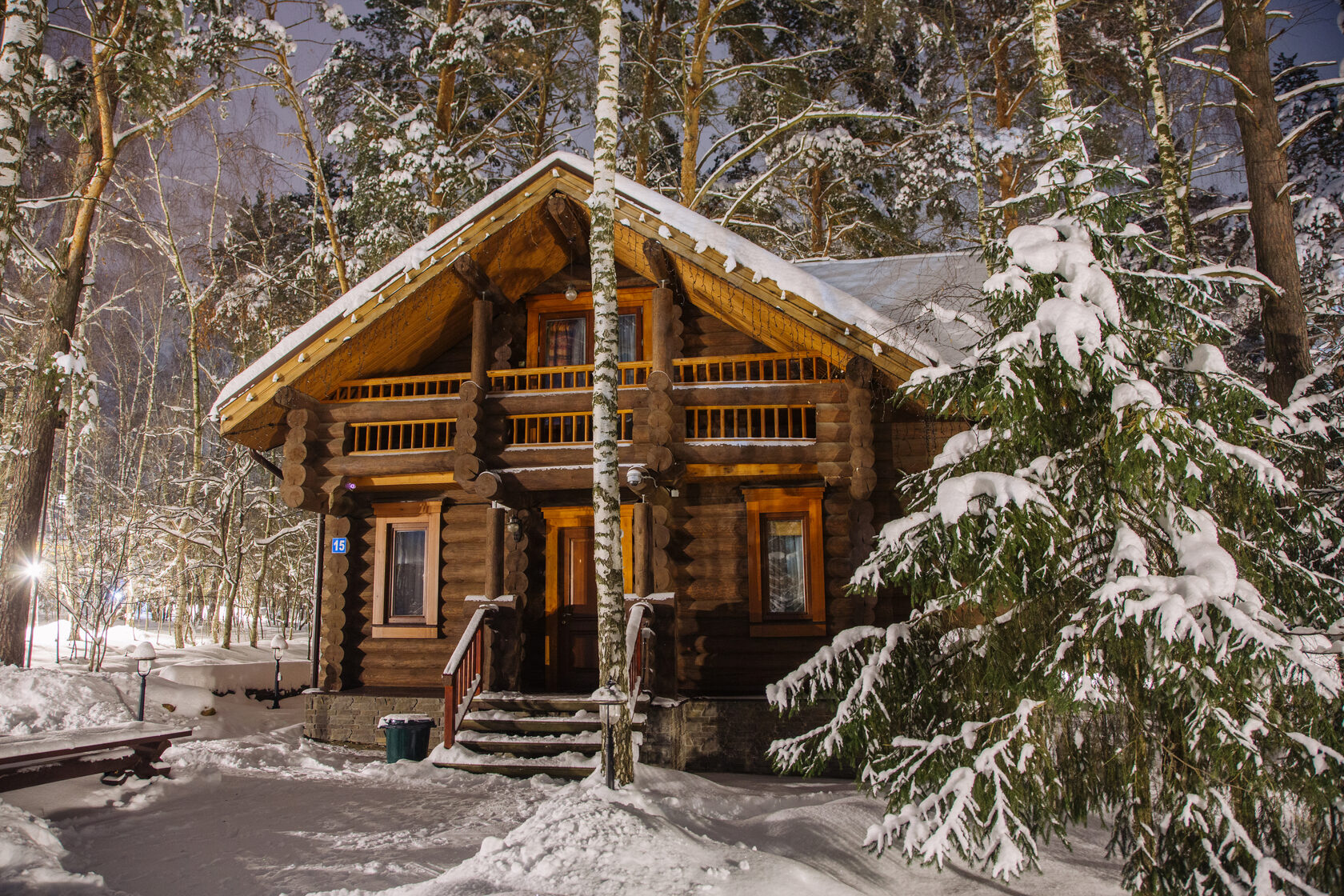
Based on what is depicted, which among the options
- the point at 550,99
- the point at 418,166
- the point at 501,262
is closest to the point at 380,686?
the point at 501,262

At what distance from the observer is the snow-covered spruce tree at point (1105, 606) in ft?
13.7

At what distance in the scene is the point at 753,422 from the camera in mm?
12031

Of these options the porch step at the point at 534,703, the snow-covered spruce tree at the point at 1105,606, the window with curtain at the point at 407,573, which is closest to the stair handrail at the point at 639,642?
the porch step at the point at 534,703

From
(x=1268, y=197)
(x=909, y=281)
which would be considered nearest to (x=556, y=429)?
(x=909, y=281)

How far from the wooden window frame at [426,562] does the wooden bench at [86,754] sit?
372 cm

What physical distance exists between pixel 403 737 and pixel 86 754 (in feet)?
10.3

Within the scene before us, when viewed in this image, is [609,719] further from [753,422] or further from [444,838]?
[753,422]

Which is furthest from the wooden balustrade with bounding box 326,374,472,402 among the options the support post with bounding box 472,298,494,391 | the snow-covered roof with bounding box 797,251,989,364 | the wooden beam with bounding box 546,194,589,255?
the snow-covered roof with bounding box 797,251,989,364

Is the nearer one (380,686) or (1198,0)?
(380,686)

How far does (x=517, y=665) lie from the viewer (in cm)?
1064

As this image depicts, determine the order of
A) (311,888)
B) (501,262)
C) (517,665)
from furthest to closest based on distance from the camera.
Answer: (501,262) < (517,665) < (311,888)

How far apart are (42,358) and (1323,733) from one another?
15.0 m

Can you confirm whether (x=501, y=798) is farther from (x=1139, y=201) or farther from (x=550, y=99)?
(x=550, y=99)

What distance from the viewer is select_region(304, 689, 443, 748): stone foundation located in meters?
10.9
